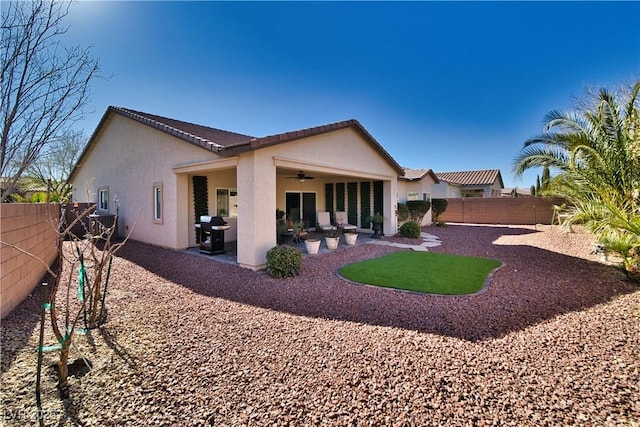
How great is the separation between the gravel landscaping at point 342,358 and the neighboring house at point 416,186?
13.5 metres

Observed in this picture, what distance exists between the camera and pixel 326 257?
9.48 metres

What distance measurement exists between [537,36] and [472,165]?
83.5 ft

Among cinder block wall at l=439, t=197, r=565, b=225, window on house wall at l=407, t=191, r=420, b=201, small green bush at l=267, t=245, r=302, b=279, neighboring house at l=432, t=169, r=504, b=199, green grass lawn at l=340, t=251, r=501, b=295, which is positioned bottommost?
green grass lawn at l=340, t=251, r=501, b=295

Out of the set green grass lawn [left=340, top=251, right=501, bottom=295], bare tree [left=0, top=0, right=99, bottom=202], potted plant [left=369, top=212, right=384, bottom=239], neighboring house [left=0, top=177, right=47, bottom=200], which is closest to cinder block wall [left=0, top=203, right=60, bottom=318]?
bare tree [left=0, top=0, right=99, bottom=202]

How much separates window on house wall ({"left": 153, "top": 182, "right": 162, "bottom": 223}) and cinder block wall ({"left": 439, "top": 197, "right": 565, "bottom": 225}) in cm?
2208

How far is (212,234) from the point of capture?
9555mm

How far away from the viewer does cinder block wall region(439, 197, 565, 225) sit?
20391 millimetres

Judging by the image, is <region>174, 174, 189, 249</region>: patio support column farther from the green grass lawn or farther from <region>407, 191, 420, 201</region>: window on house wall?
<region>407, 191, 420, 201</region>: window on house wall

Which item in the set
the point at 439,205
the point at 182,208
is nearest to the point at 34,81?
the point at 182,208

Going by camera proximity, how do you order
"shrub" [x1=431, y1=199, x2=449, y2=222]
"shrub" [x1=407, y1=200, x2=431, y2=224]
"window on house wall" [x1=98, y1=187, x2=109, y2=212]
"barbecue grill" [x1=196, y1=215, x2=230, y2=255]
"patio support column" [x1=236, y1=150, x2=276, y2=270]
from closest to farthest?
"patio support column" [x1=236, y1=150, x2=276, y2=270]
"barbecue grill" [x1=196, y1=215, x2=230, y2=255]
"window on house wall" [x1=98, y1=187, x2=109, y2=212]
"shrub" [x1=407, y1=200, x2=431, y2=224]
"shrub" [x1=431, y1=199, x2=449, y2=222]

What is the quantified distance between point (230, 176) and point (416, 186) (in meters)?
14.1

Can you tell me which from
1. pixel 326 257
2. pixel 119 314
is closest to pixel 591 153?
pixel 326 257

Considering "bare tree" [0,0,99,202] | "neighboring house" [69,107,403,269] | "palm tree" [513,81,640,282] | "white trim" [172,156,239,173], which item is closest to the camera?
"bare tree" [0,0,99,202]

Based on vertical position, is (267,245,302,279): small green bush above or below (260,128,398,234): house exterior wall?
below
